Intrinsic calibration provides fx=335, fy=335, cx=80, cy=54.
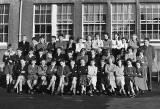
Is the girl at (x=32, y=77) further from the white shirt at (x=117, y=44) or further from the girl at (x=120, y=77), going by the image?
the white shirt at (x=117, y=44)

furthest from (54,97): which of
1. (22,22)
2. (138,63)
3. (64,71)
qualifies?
(22,22)

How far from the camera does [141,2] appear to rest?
1900cm

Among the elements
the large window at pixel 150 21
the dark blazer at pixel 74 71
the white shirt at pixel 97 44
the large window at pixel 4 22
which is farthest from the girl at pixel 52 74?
the large window at pixel 150 21

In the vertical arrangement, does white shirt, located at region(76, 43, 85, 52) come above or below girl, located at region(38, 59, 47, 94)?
above

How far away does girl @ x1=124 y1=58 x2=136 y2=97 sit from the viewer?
13336mm

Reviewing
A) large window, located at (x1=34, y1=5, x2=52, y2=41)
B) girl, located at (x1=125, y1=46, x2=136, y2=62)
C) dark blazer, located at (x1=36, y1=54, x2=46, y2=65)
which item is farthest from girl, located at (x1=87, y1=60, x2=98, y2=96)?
large window, located at (x1=34, y1=5, x2=52, y2=41)

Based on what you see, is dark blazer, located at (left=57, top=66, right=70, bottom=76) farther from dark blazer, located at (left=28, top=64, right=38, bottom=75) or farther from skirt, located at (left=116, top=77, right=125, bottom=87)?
skirt, located at (left=116, top=77, right=125, bottom=87)

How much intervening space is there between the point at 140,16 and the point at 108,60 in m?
5.97

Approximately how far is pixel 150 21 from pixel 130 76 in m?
6.21

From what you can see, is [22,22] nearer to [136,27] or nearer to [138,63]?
[136,27]

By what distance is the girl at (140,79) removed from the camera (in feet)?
44.6

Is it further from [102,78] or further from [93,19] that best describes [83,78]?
[93,19]

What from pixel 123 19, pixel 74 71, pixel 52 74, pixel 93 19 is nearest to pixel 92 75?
pixel 74 71

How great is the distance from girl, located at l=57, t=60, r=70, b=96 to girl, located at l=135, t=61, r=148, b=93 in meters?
2.83
